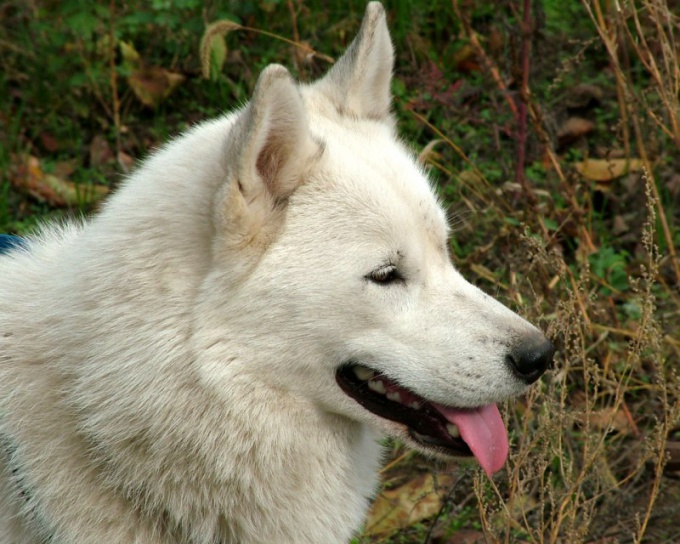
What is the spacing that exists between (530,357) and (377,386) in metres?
0.41

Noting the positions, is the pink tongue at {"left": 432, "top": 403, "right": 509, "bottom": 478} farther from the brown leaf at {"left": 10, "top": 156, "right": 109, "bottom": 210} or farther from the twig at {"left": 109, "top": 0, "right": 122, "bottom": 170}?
the twig at {"left": 109, "top": 0, "right": 122, "bottom": 170}

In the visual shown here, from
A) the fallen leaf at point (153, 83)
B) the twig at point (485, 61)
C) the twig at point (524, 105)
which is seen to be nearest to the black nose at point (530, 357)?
the twig at point (524, 105)

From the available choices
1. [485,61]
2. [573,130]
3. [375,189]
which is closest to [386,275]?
[375,189]

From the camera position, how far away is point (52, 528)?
2549 mm

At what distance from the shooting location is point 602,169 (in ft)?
17.2

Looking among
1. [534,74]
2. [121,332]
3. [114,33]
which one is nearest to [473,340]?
[121,332]

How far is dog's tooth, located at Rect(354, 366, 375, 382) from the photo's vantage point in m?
2.61

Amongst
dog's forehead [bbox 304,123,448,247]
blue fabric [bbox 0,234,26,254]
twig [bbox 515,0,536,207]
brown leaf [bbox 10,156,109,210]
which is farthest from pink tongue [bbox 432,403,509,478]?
brown leaf [bbox 10,156,109,210]

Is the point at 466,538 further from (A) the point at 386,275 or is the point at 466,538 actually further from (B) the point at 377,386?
(A) the point at 386,275

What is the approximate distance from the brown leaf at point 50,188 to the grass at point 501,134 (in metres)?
0.03

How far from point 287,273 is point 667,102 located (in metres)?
1.86

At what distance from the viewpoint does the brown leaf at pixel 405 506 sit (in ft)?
12.2

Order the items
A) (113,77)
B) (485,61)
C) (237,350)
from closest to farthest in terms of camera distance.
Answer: (237,350) < (485,61) < (113,77)

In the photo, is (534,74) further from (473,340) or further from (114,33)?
(473,340)
